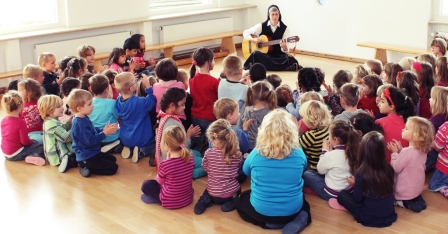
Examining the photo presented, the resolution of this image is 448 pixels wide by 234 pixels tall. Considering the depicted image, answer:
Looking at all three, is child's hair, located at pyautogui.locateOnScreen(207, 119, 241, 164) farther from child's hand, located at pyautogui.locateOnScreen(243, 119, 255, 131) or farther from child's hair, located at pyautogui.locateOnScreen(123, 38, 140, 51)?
child's hair, located at pyautogui.locateOnScreen(123, 38, 140, 51)

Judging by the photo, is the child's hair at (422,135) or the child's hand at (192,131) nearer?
the child's hair at (422,135)

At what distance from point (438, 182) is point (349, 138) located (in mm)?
930

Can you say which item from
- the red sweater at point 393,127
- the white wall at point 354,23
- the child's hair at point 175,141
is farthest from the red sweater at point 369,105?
the white wall at point 354,23

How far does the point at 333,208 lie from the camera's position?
448 centimetres

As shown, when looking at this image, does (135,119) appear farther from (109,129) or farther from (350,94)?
(350,94)

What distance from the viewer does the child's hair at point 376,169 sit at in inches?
161

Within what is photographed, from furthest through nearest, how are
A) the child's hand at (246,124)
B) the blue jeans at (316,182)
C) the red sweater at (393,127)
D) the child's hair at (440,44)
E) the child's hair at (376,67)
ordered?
the child's hair at (440,44) < the child's hair at (376,67) < the child's hand at (246,124) < the red sweater at (393,127) < the blue jeans at (316,182)

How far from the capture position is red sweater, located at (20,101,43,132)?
19.1ft

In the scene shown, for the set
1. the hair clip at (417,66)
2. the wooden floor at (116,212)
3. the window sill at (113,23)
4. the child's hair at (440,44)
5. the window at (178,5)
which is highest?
the window at (178,5)

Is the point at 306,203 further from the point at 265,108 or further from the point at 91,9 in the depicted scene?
the point at 91,9

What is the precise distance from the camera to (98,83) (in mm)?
5598

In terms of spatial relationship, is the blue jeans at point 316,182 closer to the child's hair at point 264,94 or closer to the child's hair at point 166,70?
the child's hair at point 264,94

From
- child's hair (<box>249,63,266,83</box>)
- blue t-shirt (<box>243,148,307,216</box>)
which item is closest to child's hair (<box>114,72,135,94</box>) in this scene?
child's hair (<box>249,63,266,83</box>)

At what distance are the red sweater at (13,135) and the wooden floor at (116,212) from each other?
329mm
